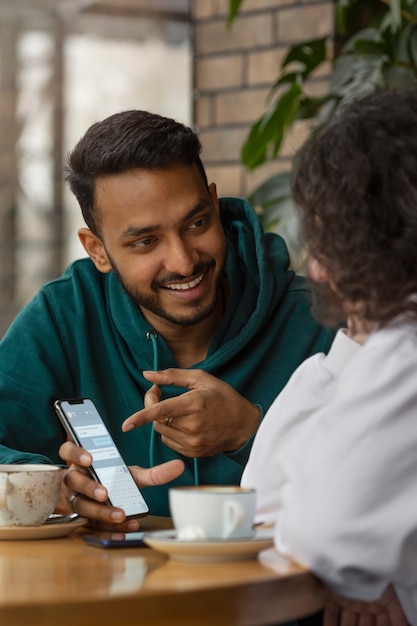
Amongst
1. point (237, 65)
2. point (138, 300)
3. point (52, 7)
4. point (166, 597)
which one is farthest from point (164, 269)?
point (52, 7)

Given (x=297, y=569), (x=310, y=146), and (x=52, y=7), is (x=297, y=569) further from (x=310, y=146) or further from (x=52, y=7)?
(x=52, y=7)

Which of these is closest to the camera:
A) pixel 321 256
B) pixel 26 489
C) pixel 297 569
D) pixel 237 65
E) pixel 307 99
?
pixel 297 569

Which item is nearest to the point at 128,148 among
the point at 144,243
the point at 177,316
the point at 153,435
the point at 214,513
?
the point at 144,243

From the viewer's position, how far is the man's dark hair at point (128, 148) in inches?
71.2

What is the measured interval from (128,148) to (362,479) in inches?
35.7

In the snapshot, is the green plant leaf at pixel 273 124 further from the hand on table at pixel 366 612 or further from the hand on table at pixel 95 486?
the hand on table at pixel 366 612

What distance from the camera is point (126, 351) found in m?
1.93

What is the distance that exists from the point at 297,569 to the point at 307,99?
5.84 feet

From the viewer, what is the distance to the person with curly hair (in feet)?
3.48

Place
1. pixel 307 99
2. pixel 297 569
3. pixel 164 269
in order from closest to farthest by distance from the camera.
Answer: pixel 297 569 < pixel 164 269 < pixel 307 99

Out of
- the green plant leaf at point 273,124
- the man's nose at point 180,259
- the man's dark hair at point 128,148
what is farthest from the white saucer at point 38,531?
the green plant leaf at point 273,124

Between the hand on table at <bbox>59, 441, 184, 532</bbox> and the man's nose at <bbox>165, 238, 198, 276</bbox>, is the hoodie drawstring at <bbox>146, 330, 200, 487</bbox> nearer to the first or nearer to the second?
the man's nose at <bbox>165, 238, 198, 276</bbox>

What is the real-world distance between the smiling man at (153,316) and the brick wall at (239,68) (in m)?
1.26

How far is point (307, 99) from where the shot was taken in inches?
106
